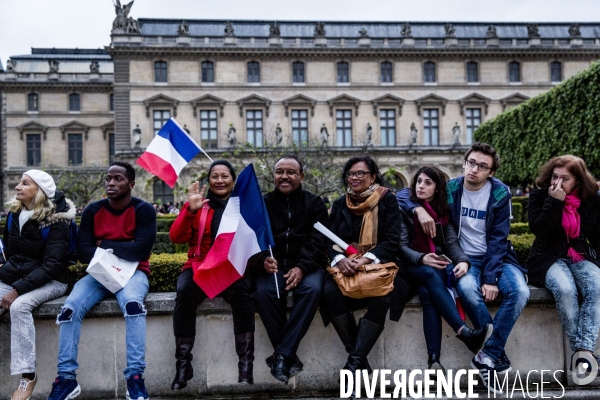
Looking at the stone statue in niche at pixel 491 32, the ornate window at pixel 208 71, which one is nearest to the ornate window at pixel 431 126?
the stone statue in niche at pixel 491 32

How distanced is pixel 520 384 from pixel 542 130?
64.2ft

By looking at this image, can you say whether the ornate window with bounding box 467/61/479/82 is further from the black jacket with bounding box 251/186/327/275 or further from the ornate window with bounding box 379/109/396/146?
the black jacket with bounding box 251/186/327/275

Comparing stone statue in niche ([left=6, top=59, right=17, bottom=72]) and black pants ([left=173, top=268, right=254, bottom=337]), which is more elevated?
stone statue in niche ([left=6, top=59, right=17, bottom=72])

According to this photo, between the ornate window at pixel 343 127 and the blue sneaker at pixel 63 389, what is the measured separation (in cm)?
3285

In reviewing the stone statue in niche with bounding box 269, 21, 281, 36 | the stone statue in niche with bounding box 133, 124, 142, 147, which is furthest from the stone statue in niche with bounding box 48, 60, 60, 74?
the stone statue in niche with bounding box 269, 21, 281, 36

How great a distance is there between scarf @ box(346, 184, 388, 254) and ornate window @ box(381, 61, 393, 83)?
110 ft

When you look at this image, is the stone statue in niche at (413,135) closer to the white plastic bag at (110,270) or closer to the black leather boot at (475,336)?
the black leather boot at (475,336)

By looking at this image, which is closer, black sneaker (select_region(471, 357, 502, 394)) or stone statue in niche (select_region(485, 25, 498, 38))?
black sneaker (select_region(471, 357, 502, 394))

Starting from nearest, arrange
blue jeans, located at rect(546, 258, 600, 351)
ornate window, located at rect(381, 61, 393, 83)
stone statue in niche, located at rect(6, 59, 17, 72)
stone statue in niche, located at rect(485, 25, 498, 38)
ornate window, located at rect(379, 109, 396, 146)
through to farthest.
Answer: blue jeans, located at rect(546, 258, 600, 351), ornate window, located at rect(379, 109, 396, 146), ornate window, located at rect(381, 61, 393, 83), stone statue in niche, located at rect(485, 25, 498, 38), stone statue in niche, located at rect(6, 59, 17, 72)

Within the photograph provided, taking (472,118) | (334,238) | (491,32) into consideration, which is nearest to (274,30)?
(472,118)

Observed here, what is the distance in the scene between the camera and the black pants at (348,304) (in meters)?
4.38

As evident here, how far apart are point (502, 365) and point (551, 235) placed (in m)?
1.26

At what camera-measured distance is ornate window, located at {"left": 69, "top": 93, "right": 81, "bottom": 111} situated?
41.7 metres

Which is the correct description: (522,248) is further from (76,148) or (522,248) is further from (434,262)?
(76,148)
